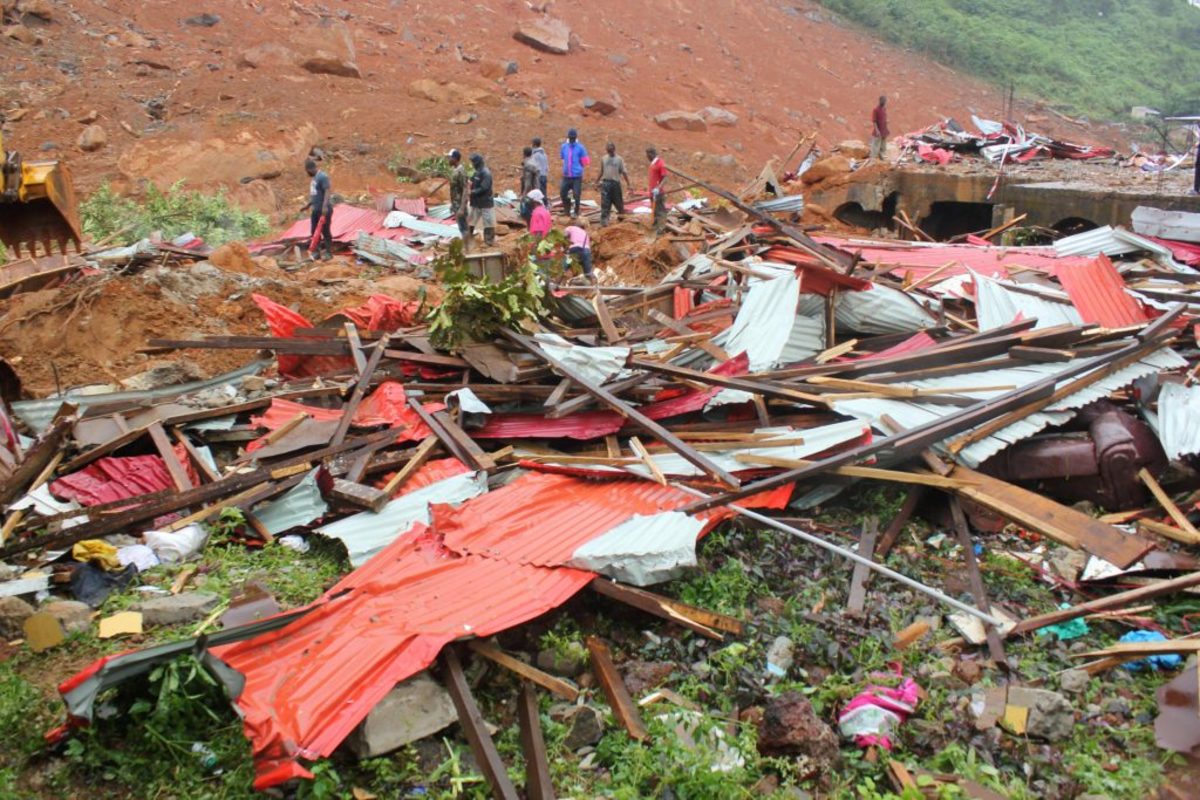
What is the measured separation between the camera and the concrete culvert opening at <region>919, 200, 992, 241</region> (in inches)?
657

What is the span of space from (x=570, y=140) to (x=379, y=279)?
4.47 meters

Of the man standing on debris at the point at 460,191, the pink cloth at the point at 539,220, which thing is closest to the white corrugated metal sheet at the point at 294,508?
the pink cloth at the point at 539,220

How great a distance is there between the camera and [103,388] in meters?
7.79

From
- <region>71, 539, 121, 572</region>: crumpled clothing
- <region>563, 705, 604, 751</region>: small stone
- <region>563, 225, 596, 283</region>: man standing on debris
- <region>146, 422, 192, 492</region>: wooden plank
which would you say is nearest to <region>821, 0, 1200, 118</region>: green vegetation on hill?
<region>563, 225, 596, 283</region>: man standing on debris

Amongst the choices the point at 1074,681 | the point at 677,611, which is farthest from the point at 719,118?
the point at 1074,681

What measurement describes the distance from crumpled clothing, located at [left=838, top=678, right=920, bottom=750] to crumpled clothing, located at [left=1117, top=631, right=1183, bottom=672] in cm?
108

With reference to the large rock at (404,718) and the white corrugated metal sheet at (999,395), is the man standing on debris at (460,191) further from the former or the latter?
the large rock at (404,718)

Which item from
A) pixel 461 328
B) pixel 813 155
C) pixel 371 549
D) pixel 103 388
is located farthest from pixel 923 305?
pixel 813 155

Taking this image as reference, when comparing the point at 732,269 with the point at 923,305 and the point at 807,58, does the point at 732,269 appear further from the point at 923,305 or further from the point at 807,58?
the point at 807,58

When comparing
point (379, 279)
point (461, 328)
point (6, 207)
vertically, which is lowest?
point (379, 279)

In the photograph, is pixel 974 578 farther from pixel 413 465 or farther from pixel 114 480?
pixel 114 480

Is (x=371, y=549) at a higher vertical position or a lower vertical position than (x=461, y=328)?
lower

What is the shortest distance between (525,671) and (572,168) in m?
12.2

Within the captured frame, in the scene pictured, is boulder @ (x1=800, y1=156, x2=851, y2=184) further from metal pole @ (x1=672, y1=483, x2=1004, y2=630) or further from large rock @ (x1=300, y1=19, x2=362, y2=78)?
metal pole @ (x1=672, y1=483, x2=1004, y2=630)
